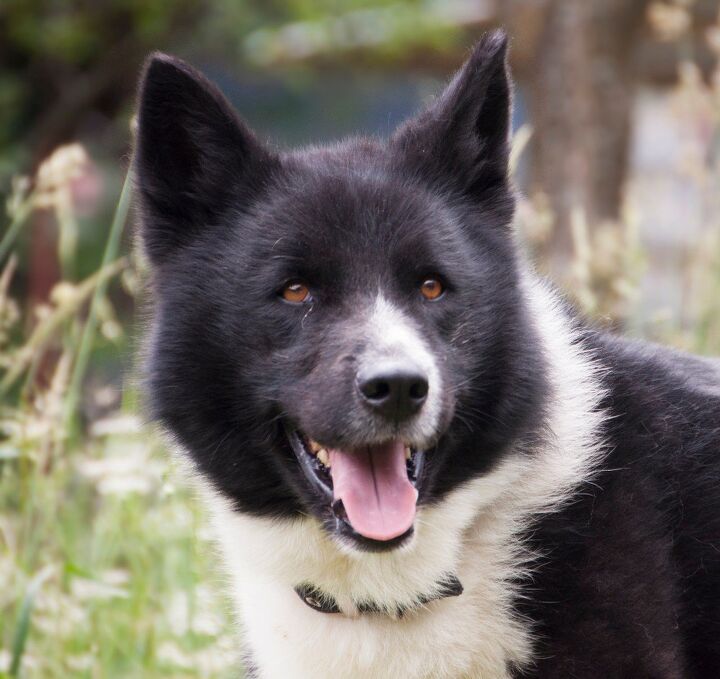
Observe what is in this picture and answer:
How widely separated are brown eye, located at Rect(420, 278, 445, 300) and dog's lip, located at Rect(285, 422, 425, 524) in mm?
410

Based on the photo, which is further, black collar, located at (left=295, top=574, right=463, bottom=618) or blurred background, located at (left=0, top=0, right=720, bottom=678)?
blurred background, located at (left=0, top=0, right=720, bottom=678)

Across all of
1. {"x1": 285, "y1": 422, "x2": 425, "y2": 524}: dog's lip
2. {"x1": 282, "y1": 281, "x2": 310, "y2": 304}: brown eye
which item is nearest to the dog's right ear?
{"x1": 282, "y1": 281, "x2": 310, "y2": 304}: brown eye

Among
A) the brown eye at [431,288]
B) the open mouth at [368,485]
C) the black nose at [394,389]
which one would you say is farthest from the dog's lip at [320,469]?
the brown eye at [431,288]

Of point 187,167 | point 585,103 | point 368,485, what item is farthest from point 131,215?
point 585,103

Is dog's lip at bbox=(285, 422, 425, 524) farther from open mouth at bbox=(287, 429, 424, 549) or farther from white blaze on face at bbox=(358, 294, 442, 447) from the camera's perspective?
white blaze on face at bbox=(358, 294, 442, 447)

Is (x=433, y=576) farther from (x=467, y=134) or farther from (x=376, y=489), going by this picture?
(x=467, y=134)

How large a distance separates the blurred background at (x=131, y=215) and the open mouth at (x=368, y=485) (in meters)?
0.66

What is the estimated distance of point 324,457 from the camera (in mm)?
3117

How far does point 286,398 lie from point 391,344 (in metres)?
0.34

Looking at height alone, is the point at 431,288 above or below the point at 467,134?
below

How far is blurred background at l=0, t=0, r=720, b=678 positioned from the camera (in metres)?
4.26

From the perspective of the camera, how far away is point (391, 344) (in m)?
2.92

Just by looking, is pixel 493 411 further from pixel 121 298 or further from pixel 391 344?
pixel 121 298

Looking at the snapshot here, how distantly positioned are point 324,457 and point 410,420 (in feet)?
1.03
